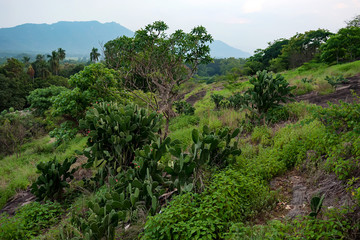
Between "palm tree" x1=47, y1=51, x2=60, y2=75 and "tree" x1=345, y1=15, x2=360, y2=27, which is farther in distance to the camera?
"palm tree" x1=47, y1=51, x2=60, y2=75

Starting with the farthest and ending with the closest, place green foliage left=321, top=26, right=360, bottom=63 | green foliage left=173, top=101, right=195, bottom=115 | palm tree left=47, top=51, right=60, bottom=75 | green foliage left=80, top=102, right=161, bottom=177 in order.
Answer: palm tree left=47, top=51, right=60, bottom=75, green foliage left=321, top=26, right=360, bottom=63, green foliage left=173, top=101, right=195, bottom=115, green foliage left=80, top=102, right=161, bottom=177

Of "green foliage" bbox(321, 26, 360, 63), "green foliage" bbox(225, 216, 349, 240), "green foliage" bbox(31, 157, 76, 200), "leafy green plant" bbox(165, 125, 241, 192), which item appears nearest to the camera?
"green foliage" bbox(225, 216, 349, 240)

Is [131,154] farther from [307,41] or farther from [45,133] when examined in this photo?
[307,41]

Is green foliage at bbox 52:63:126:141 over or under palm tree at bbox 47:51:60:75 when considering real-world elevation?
under

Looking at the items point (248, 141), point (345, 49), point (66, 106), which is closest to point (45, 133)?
point (66, 106)

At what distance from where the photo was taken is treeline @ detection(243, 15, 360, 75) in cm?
1927

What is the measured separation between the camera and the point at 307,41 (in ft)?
95.8

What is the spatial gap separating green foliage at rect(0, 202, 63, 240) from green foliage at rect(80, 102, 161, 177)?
1.14 metres

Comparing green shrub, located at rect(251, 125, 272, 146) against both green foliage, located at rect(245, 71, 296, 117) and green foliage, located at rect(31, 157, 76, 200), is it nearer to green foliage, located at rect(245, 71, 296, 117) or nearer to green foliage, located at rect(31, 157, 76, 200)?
green foliage, located at rect(245, 71, 296, 117)

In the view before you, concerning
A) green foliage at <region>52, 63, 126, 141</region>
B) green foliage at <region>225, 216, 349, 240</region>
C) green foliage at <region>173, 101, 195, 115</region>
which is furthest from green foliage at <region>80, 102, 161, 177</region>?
green foliage at <region>173, 101, 195, 115</region>

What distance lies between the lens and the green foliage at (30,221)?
390 cm

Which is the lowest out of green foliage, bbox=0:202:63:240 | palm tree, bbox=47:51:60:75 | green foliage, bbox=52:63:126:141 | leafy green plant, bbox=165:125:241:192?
green foliage, bbox=0:202:63:240

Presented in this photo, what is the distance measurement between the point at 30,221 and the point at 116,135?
7.33 ft

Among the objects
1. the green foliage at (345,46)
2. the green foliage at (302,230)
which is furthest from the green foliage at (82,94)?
the green foliage at (345,46)
